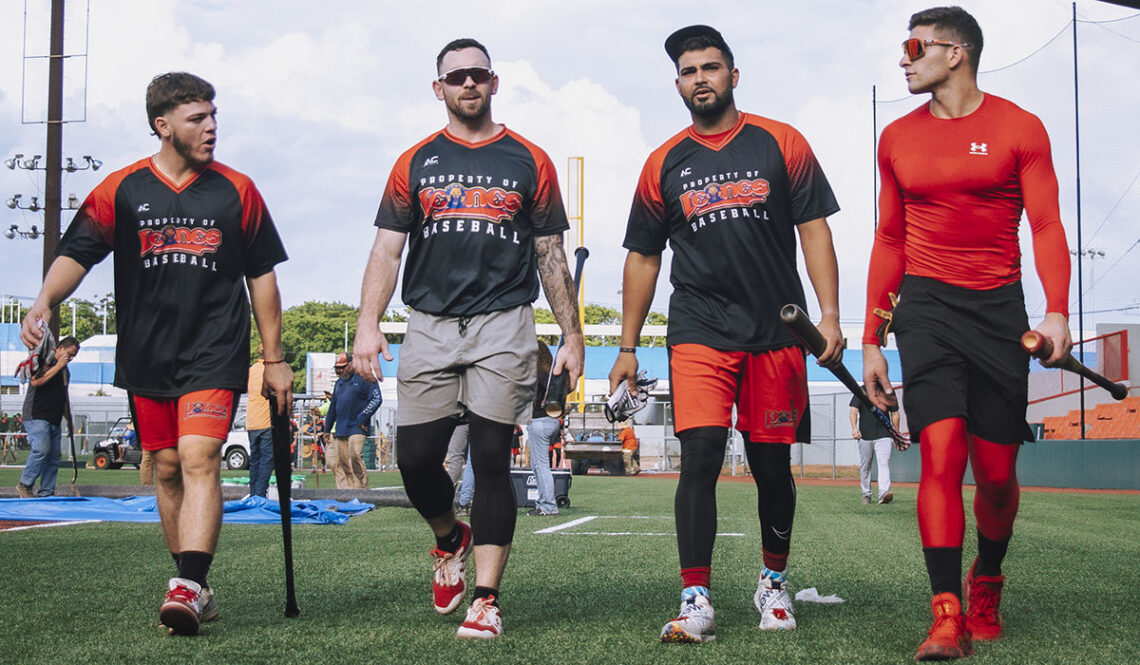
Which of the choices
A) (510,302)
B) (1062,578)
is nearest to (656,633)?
(510,302)

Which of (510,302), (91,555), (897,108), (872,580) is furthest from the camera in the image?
(897,108)

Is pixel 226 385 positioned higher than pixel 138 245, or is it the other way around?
pixel 138 245

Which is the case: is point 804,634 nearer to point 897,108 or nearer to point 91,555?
point 91,555

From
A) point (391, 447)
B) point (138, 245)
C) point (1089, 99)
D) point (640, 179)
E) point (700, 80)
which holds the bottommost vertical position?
point (391, 447)

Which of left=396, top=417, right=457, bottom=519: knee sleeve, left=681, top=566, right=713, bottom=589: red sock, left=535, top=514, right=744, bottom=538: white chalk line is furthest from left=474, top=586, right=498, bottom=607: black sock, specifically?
left=535, top=514, right=744, bottom=538: white chalk line

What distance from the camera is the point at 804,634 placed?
426 cm

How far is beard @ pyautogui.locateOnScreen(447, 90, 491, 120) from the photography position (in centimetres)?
480

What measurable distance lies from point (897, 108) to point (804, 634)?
2671 centimetres

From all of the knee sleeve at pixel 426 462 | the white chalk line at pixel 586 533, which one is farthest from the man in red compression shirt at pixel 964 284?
the white chalk line at pixel 586 533

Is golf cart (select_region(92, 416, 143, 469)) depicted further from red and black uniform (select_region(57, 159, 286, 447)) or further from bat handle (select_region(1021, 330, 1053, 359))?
bat handle (select_region(1021, 330, 1053, 359))

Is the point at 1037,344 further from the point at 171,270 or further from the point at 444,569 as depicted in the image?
the point at 171,270

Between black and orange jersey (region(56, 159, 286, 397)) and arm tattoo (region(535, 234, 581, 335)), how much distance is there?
126 centimetres

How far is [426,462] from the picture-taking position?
4.72 m

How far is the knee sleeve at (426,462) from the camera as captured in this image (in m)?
4.67
